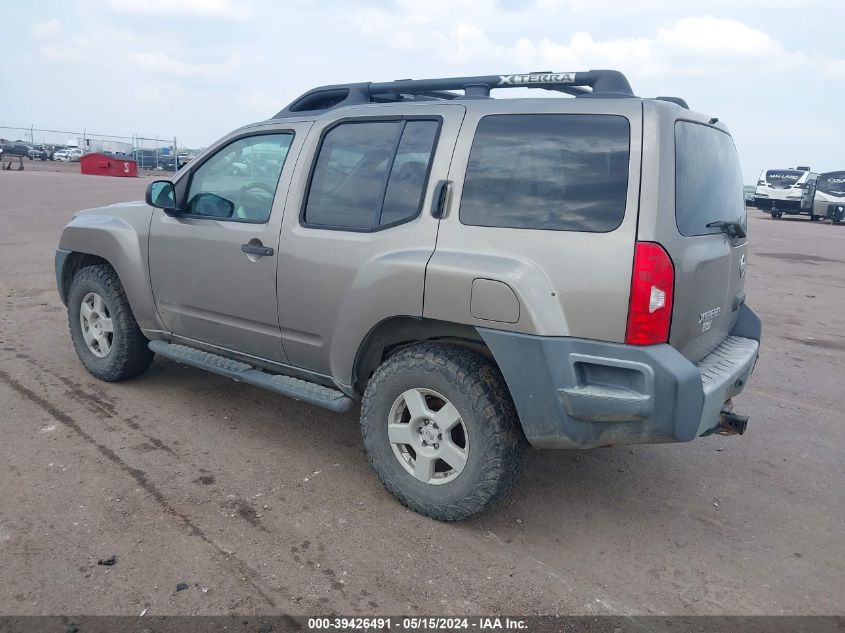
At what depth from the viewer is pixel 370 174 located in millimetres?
3627

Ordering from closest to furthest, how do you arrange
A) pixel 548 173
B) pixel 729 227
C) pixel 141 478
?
pixel 548 173, pixel 729 227, pixel 141 478

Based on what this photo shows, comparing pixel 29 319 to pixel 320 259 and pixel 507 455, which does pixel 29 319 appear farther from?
pixel 507 455

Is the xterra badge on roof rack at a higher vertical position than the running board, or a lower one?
higher

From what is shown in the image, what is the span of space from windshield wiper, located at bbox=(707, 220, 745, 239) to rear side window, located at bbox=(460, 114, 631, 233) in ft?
2.29

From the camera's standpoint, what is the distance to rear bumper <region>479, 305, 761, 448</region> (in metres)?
2.79

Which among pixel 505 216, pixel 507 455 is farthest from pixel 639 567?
pixel 505 216

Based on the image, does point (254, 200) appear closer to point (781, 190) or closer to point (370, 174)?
point (370, 174)

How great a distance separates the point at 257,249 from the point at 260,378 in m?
0.75

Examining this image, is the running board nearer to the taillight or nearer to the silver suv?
the silver suv

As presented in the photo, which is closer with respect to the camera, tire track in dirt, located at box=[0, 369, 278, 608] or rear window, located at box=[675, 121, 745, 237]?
tire track in dirt, located at box=[0, 369, 278, 608]

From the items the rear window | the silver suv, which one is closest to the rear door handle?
the silver suv

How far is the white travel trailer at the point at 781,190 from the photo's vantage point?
28906mm

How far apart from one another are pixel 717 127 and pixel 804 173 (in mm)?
30039

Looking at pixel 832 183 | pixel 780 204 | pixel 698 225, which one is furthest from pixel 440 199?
pixel 780 204
